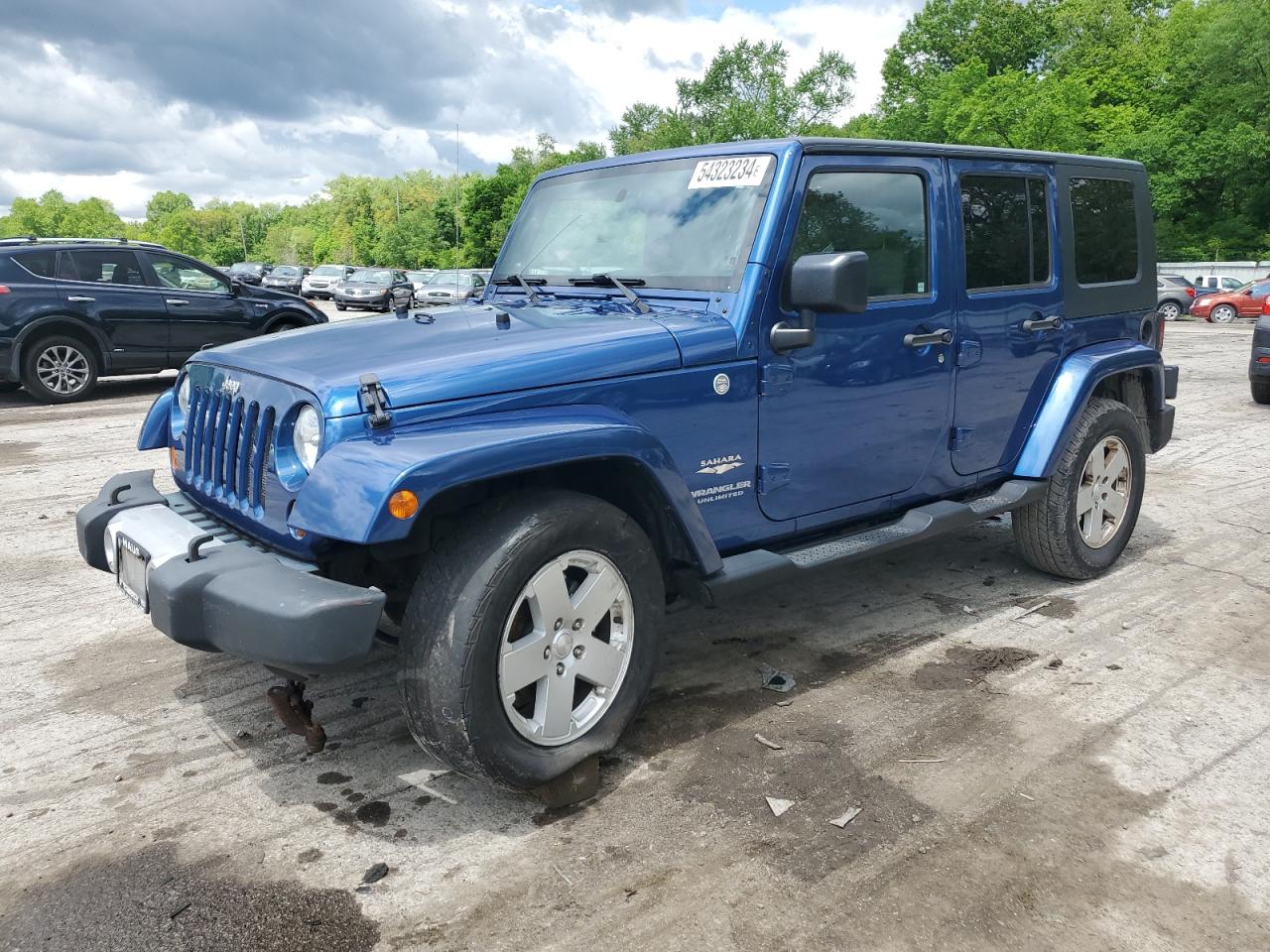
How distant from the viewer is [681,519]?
3230mm

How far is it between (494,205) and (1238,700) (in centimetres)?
6481

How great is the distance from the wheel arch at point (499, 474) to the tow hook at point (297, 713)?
2.59 ft

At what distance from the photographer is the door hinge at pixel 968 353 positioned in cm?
432

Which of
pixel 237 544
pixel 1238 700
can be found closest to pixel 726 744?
pixel 237 544

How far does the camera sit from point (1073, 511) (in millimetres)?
4941

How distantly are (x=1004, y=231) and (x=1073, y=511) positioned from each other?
140cm

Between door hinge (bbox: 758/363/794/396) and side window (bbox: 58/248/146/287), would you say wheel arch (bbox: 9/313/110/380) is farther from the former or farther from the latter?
door hinge (bbox: 758/363/794/396)

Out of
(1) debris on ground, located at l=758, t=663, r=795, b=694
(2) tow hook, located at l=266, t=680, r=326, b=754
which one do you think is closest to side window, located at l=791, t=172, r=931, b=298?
(1) debris on ground, located at l=758, t=663, r=795, b=694

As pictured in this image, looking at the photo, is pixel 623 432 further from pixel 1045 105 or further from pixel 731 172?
pixel 1045 105

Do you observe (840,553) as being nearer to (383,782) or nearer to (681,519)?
(681,519)

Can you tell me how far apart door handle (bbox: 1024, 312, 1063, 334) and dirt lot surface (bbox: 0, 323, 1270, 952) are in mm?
1294

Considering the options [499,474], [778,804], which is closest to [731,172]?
[499,474]

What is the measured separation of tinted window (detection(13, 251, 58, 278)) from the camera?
11109mm

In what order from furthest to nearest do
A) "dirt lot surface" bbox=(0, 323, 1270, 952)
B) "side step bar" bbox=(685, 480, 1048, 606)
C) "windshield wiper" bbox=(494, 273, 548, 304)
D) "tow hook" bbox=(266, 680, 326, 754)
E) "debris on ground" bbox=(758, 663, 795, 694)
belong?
"windshield wiper" bbox=(494, 273, 548, 304) < "debris on ground" bbox=(758, 663, 795, 694) < "side step bar" bbox=(685, 480, 1048, 606) < "tow hook" bbox=(266, 680, 326, 754) < "dirt lot surface" bbox=(0, 323, 1270, 952)
